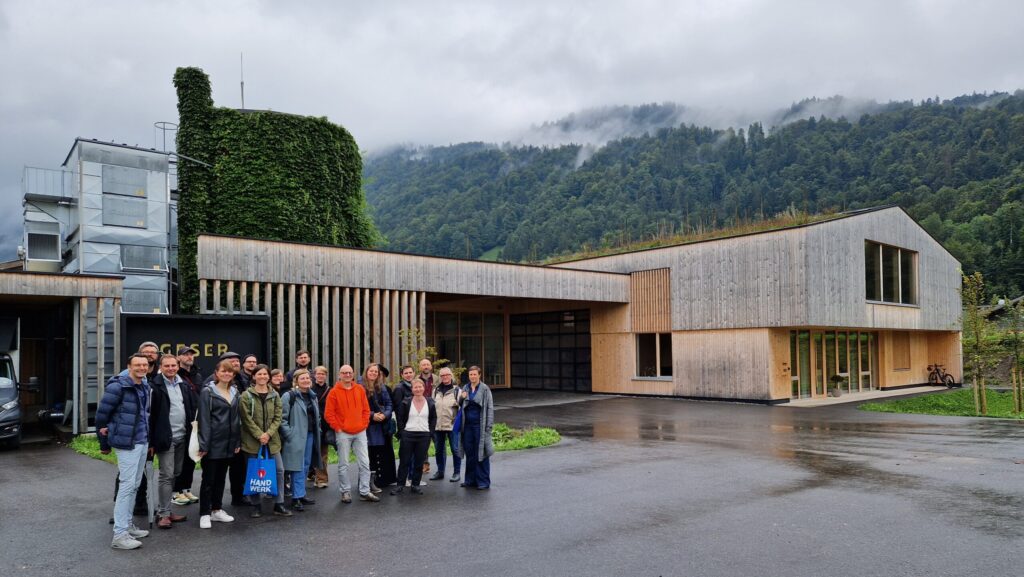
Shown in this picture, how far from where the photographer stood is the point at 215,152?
22234 mm

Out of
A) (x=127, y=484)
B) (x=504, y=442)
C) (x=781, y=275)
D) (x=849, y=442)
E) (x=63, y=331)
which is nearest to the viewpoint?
(x=127, y=484)

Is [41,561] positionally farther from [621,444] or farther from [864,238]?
[864,238]

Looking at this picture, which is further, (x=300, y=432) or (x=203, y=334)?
(x=203, y=334)

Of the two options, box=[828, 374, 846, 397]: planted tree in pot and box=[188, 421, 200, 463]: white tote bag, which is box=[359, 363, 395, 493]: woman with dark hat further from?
box=[828, 374, 846, 397]: planted tree in pot

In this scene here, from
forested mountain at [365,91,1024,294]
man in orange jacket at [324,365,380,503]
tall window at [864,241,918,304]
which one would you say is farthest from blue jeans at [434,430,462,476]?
forested mountain at [365,91,1024,294]

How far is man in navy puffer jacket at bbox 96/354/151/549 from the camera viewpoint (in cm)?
623

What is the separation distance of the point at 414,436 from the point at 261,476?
183 centimetres

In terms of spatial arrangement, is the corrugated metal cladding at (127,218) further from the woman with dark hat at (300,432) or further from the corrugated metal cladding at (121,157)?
the woman with dark hat at (300,432)

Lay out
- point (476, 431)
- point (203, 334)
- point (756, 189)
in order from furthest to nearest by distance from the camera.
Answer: point (756, 189) < point (203, 334) < point (476, 431)

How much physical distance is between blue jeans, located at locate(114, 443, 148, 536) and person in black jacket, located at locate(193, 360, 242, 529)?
60 cm

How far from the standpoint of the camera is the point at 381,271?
17.4 meters

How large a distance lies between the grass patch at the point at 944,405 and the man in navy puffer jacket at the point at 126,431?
1785 centimetres

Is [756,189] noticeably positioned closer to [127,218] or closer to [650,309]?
[650,309]

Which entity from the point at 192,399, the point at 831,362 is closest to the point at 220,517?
the point at 192,399
